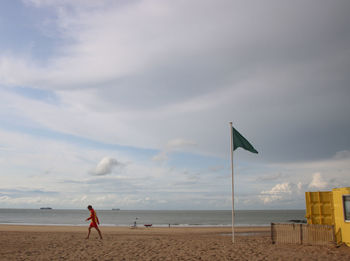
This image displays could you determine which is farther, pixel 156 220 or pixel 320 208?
pixel 156 220

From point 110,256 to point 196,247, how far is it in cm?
371

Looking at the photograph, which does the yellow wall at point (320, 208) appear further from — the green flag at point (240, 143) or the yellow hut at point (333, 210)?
the green flag at point (240, 143)

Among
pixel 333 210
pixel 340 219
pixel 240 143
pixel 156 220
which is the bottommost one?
pixel 156 220

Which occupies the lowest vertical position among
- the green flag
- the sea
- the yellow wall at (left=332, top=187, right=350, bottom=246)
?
the sea

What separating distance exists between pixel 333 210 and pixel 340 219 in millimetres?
745

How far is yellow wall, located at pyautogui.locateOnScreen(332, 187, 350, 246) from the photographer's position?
452 inches

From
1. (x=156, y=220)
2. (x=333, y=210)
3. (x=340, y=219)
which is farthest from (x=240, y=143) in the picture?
(x=156, y=220)

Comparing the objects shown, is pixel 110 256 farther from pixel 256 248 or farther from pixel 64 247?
pixel 256 248

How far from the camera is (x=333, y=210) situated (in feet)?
41.1

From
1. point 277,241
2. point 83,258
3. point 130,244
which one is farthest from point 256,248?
point 83,258

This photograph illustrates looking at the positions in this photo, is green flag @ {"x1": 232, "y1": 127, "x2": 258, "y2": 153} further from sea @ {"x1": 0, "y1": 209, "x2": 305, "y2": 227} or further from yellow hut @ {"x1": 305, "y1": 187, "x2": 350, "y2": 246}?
sea @ {"x1": 0, "y1": 209, "x2": 305, "y2": 227}

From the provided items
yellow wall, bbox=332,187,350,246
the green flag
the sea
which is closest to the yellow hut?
yellow wall, bbox=332,187,350,246

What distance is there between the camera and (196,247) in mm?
12102

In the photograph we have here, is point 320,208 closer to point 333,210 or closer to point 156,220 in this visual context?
point 333,210
